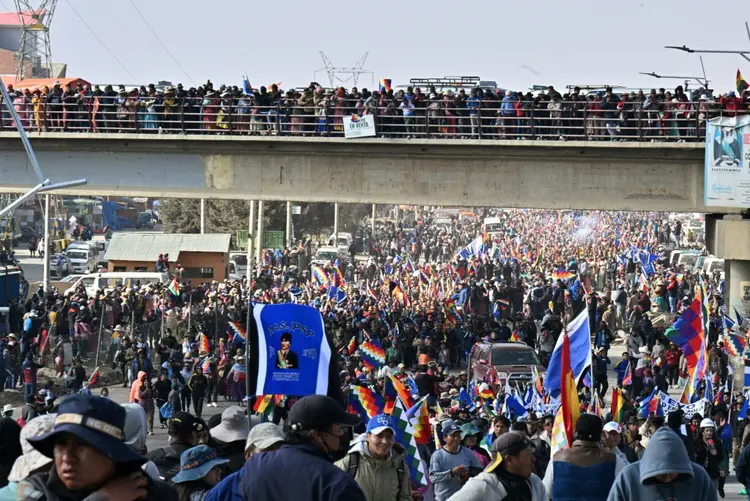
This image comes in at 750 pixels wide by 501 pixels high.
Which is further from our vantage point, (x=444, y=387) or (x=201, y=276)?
(x=201, y=276)

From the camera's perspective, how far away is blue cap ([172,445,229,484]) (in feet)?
24.0

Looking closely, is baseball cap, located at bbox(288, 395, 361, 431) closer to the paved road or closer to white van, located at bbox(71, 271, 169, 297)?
the paved road

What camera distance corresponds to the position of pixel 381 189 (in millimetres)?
33438

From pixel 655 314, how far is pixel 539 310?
2881 millimetres

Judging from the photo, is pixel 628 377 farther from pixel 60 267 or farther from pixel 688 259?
pixel 60 267

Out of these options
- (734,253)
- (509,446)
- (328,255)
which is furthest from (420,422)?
(328,255)

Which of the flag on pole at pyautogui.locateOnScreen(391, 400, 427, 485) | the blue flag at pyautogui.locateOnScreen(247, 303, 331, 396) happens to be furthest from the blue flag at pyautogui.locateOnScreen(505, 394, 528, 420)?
the blue flag at pyautogui.locateOnScreen(247, 303, 331, 396)

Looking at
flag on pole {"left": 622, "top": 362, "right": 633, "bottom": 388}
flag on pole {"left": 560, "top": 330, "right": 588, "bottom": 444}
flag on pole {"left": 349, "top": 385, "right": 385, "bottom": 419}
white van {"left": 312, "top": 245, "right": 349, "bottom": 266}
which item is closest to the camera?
flag on pole {"left": 560, "top": 330, "right": 588, "bottom": 444}

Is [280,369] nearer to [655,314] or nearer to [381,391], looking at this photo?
[381,391]

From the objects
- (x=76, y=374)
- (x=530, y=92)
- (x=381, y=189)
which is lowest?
(x=76, y=374)

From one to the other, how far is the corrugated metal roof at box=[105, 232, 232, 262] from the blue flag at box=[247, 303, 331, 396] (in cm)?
3582

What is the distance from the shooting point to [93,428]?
4500 mm

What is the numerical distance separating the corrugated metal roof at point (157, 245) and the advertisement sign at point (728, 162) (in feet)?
71.5

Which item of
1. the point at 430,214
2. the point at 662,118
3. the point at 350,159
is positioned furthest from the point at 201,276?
the point at 430,214
